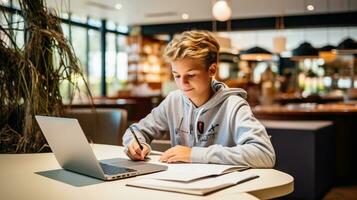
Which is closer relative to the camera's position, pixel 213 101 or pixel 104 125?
pixel 213 101

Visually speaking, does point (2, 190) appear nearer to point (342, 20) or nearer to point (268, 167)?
point (268, 167)

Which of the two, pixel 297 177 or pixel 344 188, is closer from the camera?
pixel 297 177

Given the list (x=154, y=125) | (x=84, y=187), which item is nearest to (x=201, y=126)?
(x=154, y=125)

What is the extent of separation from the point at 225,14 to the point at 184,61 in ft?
12.8

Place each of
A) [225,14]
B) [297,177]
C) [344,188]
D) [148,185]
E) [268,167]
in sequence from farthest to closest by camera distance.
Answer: [225,14]
[344,188]
[297,177]
[268,167]
[148,185]

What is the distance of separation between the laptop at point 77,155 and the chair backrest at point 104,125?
2.92 feet

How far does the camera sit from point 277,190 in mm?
1173

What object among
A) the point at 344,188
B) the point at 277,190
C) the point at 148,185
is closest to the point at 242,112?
the point at 277,190

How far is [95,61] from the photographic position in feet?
39.4

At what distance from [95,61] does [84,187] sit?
36.5ft

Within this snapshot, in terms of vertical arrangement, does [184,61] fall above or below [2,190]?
above

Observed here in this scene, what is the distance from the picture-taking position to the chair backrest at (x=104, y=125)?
2.38 metres

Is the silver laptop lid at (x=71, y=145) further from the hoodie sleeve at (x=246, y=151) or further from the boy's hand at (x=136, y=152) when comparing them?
the hoodie sleeve at (x=246, y=151)

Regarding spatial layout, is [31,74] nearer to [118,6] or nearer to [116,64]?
[118,6]
